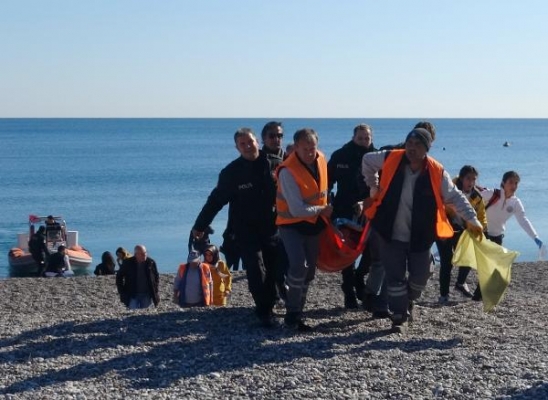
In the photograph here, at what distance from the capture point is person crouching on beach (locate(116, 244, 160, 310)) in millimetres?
11789

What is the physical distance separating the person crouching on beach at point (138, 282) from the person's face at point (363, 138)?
3.52m

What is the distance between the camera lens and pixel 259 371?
709 centimetres

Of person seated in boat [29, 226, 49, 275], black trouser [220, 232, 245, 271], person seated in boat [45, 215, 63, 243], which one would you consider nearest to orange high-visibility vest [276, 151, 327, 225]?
black trouser [220, 232, 245, 271]

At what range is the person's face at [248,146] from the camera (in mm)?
8422

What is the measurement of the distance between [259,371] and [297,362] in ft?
1.21

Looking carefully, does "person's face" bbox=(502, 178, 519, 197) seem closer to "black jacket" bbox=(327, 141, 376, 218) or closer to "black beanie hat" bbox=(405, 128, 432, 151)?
"black jacket" bbox=(327, 141, 376, 218)

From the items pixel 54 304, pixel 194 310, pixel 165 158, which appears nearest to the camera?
pixel 194 310

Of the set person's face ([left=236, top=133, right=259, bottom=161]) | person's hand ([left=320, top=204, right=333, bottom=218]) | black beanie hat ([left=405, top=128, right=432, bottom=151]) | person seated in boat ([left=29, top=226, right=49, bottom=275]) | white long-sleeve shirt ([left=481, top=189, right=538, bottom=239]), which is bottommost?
person seated in boat ([left=29, top=226, right=49, bottom=275])

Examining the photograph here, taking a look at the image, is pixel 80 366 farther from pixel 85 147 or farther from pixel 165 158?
pixel 85 147

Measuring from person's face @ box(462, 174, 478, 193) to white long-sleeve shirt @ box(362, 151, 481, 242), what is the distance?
2288 mm

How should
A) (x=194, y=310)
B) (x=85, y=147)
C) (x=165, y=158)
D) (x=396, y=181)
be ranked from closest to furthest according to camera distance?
(x=396, y=181) < (x=194, y=310) < (x=165, y=158) < (x=85, y=147)

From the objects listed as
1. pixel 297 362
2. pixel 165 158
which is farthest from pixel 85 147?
pixel 297 362

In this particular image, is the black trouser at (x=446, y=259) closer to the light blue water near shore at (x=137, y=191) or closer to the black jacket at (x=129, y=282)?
the black jacket at (x=129, y=282)

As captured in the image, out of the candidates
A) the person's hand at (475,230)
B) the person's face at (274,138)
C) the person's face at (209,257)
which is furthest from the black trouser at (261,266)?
the person's face at (209,257)
